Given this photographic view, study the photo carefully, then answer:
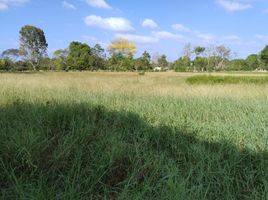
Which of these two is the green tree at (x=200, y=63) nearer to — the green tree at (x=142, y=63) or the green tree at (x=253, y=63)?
the green tree at (x=142, y=63)

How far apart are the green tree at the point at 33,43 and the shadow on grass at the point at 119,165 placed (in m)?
52.0

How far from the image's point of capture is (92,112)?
14.9 feet

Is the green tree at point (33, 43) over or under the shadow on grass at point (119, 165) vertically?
over

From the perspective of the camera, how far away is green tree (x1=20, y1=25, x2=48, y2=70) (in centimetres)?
4870

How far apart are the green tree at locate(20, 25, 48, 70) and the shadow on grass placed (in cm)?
5198

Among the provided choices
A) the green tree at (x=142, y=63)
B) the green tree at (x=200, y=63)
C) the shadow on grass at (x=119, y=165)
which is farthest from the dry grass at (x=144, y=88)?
the green tree at (x=200, y=63)

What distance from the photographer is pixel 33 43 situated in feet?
165

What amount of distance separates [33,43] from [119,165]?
54.5 m

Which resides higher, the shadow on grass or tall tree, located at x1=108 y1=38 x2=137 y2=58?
tall tree, located at x1=108 y1=38 x2=137 y2=58

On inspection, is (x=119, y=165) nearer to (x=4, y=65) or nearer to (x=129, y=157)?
(x=129, y=157)

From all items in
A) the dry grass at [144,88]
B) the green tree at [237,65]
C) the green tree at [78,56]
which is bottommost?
the dry grass at [144,88]

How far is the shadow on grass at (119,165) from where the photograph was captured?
2.24m

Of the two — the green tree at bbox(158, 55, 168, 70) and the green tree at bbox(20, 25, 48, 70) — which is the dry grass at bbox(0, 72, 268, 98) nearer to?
the green tree at bbox(20, 25, 48, 70)

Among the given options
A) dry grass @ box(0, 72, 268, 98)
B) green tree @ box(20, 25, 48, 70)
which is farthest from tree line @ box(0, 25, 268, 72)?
dry grass @ box(0, 72, 268, 98)
